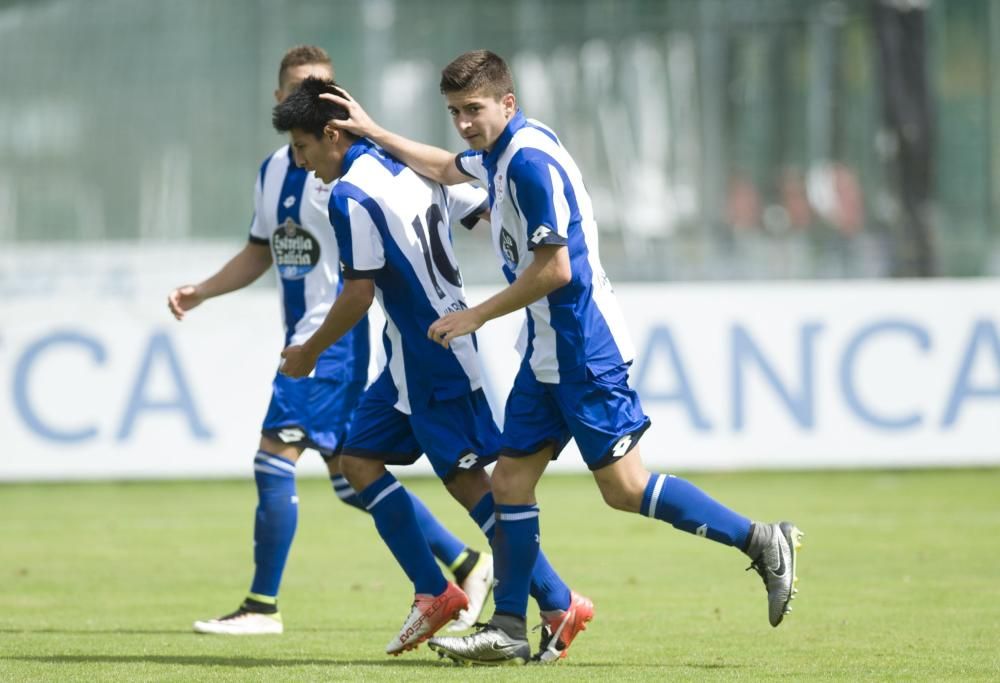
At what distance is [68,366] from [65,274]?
620cm

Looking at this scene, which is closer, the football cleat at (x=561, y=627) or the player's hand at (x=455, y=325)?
the player's hand at (x=455, y=325)

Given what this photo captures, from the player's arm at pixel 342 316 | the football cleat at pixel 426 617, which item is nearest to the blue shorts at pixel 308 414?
the player's arm at pixel 342 316

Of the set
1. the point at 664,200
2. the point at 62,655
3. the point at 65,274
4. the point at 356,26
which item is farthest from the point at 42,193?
the point at 62,655

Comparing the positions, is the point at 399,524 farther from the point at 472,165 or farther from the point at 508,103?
the point at 508,103

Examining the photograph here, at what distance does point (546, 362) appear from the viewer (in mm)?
6285

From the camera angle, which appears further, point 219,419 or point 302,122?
point 219,419

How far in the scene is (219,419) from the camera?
1352 centimetres

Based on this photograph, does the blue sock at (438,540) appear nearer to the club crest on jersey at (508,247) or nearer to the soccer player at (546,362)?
the soccer player at (546,362)

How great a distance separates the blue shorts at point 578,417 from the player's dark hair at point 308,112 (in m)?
1.19

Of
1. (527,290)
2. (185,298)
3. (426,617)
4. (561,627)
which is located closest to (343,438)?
(185,298)

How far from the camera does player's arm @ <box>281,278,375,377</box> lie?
255 inches

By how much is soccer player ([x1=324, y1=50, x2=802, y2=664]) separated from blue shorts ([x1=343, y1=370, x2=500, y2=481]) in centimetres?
32

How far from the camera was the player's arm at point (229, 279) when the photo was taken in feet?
25.5

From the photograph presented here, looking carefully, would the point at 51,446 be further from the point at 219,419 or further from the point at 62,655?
the point at 62,655
